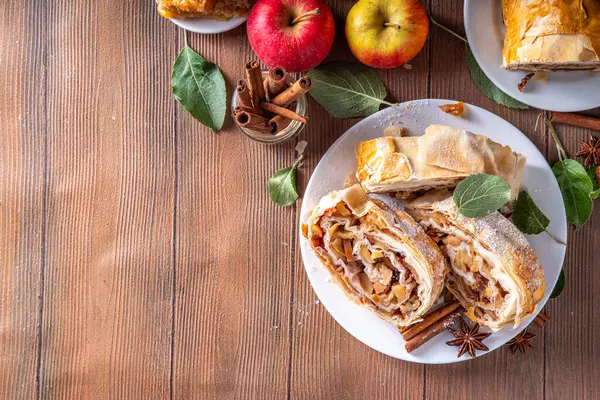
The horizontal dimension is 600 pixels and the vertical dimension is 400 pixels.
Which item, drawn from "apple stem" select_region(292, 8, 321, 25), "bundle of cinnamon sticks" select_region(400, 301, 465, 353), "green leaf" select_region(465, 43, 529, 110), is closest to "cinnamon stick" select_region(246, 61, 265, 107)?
"apple stem" select_region(292, 8, 321, 25)

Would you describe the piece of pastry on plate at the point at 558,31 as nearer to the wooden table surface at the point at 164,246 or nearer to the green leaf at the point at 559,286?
the wooden table surface at the point at 164,246

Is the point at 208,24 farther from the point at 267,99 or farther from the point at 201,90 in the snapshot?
the point at 267,99

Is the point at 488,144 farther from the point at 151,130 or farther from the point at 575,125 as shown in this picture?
the point at 151,130

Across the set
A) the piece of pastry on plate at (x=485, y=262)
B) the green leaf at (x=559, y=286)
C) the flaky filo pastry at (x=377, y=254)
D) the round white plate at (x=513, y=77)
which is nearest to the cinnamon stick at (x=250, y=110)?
the flaky filo pastry at (x=377, y=254)

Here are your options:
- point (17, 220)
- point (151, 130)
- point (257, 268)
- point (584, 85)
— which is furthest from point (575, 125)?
point (17, 220)

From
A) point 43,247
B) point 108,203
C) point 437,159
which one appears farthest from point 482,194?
point 43,247

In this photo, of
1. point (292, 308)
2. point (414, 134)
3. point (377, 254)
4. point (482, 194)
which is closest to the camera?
point (482, 194)
